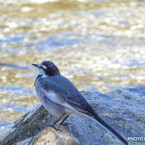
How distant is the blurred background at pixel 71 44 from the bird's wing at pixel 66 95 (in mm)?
3365

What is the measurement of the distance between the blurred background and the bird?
126 inches

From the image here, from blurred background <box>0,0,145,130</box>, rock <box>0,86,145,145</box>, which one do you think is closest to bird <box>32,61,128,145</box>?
rock <box>0,86,145,145</box>

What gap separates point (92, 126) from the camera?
6246 mm

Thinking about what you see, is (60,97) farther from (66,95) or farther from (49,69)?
(49,69)

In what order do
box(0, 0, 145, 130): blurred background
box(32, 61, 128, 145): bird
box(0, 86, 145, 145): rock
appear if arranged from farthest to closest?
1. box(0, 0, 145, 130): blurred background
2. box(0, 86, 145, 145): rock
3. box(32, 61, 128, 145): bird

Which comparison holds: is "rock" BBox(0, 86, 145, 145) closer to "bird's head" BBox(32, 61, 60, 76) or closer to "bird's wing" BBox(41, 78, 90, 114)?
"bird's wing" BBox(41, 78, 90, 114)

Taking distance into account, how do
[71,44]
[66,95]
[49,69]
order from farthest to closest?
1. [71,44]
2. [49,69]
3. [66,95]

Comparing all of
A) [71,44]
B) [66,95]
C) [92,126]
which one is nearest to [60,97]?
[66,95]

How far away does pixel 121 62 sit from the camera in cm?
1299

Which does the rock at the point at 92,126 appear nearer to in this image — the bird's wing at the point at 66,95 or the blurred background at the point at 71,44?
the bird's wing at the point at 66,95

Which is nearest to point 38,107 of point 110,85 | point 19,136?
point 19,136

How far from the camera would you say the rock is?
5.77 m

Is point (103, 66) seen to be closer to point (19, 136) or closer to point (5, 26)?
point (5, 26)

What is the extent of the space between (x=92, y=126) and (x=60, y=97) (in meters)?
0.76
